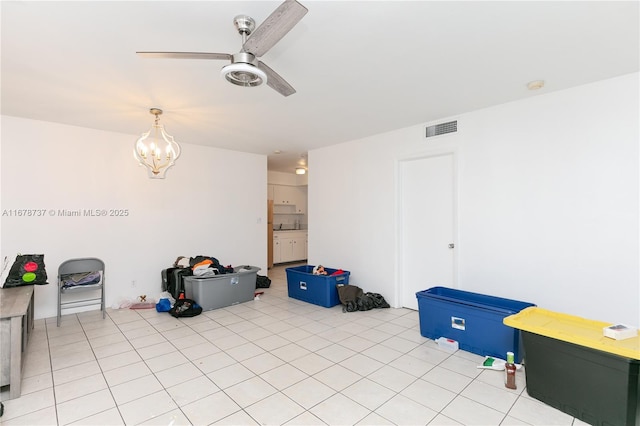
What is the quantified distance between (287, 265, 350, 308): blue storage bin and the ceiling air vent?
237 centimetres

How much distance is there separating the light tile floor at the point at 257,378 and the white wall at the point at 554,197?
3.46ft

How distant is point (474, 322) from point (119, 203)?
16.0 ft

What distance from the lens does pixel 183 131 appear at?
4.41 metres

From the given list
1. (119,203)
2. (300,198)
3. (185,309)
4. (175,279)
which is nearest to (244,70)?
(185,309)

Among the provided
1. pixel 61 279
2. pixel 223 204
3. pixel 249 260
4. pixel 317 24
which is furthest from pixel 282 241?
pixel 317 24

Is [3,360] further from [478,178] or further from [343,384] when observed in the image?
[478,178]

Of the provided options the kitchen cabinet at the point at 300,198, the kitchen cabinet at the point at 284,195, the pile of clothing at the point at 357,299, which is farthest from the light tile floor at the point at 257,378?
the kitchen cabinet at the point at 300,198

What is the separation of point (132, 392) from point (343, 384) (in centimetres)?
160

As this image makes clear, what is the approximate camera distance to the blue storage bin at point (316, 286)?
4496 millimetres

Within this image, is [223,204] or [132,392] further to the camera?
[223,204]

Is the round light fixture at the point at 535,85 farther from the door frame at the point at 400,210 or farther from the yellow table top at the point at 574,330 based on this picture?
the yellow table top at the point at 574,330

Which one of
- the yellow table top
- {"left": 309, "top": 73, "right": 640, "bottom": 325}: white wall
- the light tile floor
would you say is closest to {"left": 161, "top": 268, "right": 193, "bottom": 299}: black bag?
the light tile floor

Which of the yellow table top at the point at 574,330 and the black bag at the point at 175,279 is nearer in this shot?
the yellow table top at the point at 574,330

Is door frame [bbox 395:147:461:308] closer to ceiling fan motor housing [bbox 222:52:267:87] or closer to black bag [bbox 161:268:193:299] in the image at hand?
ceiling fan motor housing [bbox 222:52:267:87]
